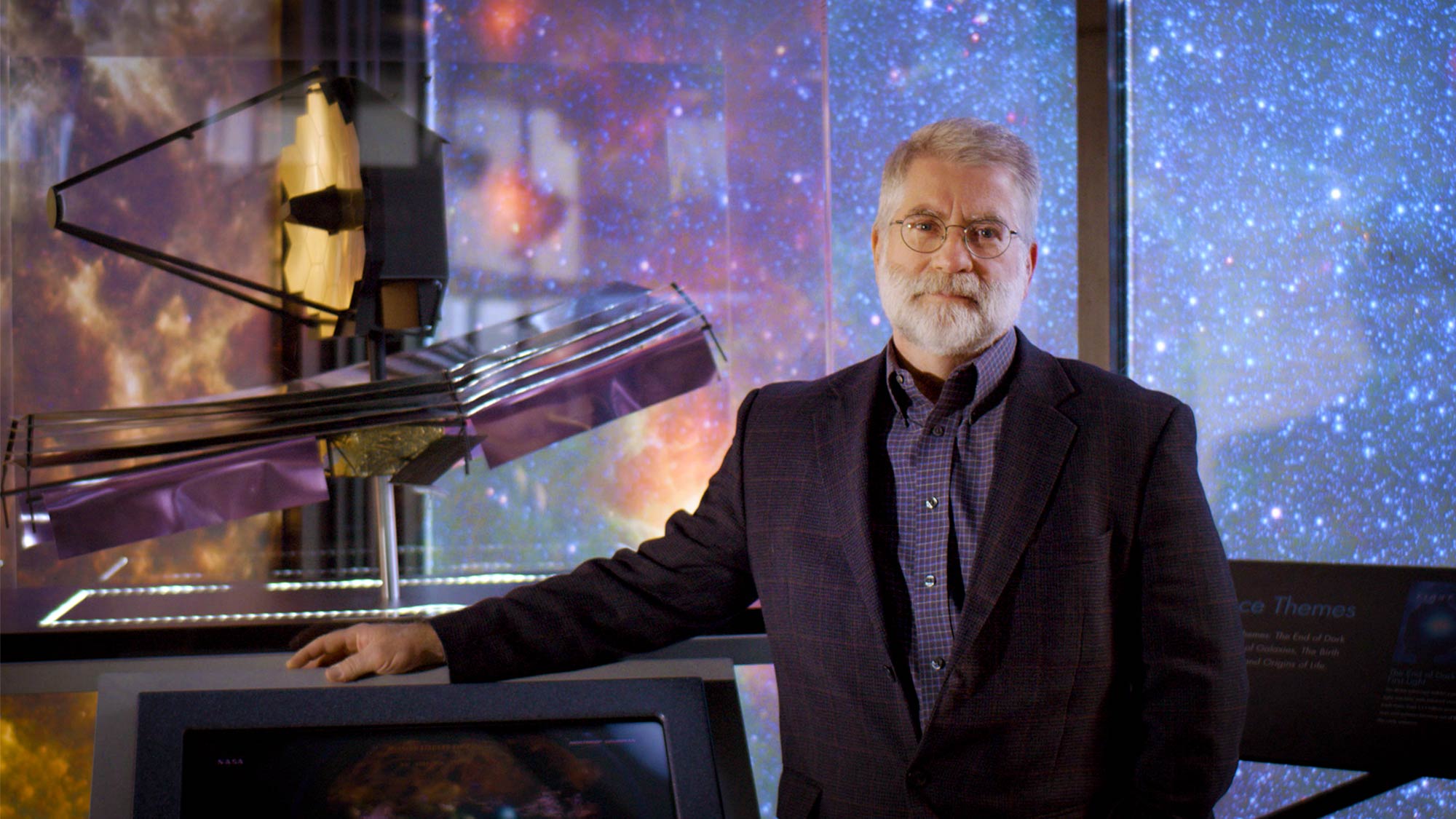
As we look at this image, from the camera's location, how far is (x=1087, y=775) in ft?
4.29

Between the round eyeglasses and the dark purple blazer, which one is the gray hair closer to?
the round eyeglasses

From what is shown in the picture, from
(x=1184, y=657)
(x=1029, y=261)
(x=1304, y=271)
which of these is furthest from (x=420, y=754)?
(x=1304, y=271)

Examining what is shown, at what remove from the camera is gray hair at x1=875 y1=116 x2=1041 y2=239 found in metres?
1.42

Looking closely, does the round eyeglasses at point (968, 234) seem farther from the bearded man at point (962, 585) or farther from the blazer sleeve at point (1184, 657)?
the blazer sleeve at point (1184, 657)

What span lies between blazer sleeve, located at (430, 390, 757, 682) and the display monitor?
0.24 ft

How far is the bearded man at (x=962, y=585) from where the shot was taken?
1291 millimetres

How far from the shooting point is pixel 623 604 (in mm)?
1470

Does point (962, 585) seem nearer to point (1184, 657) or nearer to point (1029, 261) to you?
point (1184, 657)

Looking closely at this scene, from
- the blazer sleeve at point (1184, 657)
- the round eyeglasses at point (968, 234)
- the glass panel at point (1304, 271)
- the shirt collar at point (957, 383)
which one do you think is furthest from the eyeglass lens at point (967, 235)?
the glass panel at point (1304, 271)

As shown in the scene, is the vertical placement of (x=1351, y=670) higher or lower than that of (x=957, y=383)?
lower

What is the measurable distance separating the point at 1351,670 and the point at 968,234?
1.09m

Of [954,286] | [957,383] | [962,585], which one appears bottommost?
[962,585]

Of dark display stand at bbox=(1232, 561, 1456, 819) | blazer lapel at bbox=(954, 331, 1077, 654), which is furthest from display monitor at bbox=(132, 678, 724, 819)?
dark display stand at bbox=(1232, 561, 1456, 819)

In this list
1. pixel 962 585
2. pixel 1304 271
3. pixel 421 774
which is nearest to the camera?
pixel 421 774
